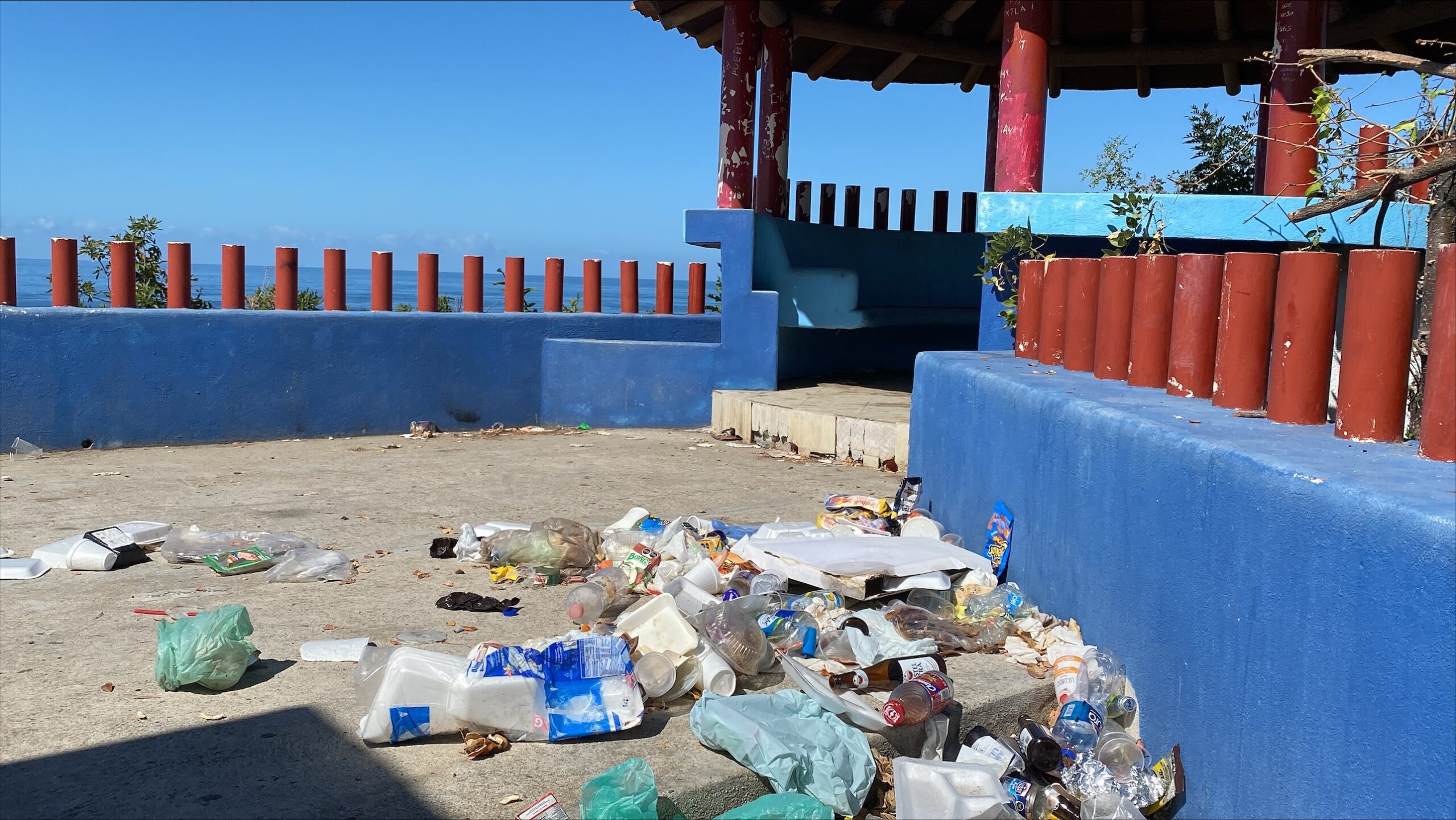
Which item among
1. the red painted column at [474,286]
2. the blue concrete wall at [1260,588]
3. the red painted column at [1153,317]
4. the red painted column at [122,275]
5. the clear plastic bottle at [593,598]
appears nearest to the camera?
the blue concrete wall at [1260,588]

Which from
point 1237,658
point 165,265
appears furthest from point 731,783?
point 165,265

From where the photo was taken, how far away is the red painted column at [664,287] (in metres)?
10.6

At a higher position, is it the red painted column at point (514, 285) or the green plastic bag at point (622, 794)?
the red painted column at point (514, 285)

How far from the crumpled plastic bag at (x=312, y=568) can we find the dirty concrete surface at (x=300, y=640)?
7 cm

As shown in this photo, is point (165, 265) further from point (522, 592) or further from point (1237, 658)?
point (1237, 658)

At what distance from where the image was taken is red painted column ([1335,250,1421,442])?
2715mm

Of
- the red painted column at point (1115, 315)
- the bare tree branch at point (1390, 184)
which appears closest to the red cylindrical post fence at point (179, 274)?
the red painted column at point (1115, 315)

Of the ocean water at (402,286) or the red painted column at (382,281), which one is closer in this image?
the red painted column at (382,281)

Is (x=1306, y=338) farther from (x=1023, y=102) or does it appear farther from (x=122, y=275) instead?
(x=122, y=275)

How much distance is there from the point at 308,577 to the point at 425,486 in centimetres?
206

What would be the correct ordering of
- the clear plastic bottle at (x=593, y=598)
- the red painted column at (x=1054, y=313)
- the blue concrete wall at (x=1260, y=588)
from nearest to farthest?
the blue concrete wall at (x=1260, y=588) → the clear plastic bottle at (x=593, y=598) → the red painted column at (x=1054, y=313)

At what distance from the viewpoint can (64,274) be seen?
305 inches

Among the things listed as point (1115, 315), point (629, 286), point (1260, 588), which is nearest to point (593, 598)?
point (1115, 315)

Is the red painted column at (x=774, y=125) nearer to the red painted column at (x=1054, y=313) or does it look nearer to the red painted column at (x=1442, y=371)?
the red painted column at (x=1054, y=313)
